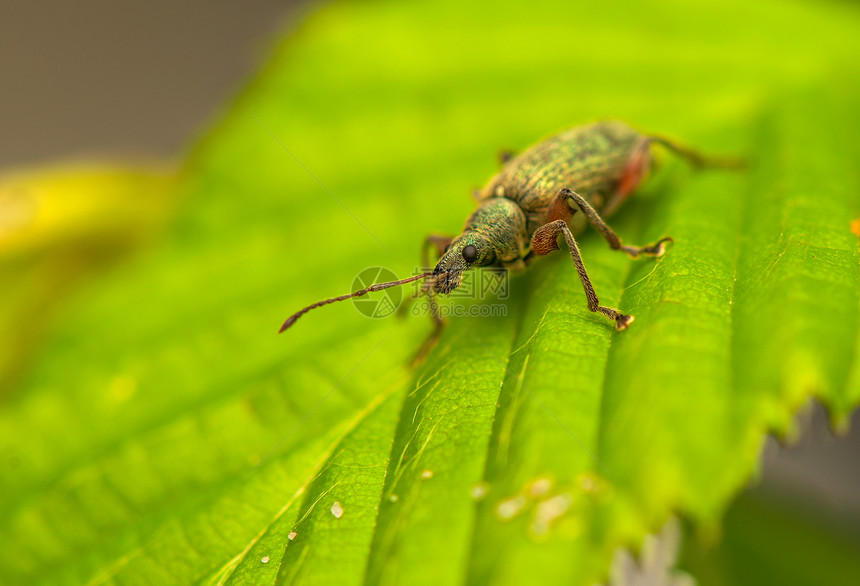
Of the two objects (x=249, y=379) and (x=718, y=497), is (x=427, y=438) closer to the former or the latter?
(x=718, y=497)

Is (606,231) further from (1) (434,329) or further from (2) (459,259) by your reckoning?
(1) (434,329)

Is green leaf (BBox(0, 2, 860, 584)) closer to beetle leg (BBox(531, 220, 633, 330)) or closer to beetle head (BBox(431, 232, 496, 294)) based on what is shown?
beetle leg (BBox(531, 220, 633, 330))

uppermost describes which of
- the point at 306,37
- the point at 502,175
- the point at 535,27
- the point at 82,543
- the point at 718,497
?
the point at 306,37

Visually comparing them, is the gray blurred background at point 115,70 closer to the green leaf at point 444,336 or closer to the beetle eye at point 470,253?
the green leaf at point 444,336

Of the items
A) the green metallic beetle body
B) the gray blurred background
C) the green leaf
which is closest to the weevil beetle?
the green metallic beetle body

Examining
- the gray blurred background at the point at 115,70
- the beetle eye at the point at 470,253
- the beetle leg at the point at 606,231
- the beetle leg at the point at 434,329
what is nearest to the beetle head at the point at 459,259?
the beetle eye at the point at 470,253

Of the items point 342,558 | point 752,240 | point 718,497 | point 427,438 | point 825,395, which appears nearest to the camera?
point 718,497

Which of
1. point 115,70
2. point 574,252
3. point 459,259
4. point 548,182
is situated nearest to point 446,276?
point 459,259

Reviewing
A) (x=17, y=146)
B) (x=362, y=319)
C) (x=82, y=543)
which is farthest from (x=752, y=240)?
(x=17, y=146)
